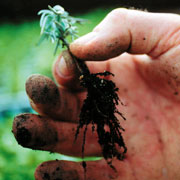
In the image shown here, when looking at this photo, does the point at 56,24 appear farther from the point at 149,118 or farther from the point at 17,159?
the point at 17,159

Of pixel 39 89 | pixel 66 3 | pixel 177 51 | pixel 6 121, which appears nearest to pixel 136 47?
pixel 177 51

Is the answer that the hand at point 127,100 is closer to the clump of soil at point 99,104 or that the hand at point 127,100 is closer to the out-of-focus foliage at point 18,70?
the clump of soil at point 99,104

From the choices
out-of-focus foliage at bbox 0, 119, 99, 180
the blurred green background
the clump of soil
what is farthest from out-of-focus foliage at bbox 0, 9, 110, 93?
the clump of soil

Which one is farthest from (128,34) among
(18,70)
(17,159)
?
(18,70)

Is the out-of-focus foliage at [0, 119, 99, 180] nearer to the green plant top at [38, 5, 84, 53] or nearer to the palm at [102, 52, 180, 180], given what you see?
the palm at [102, 52, 180, 180]

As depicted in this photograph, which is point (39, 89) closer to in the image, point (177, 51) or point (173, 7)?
point (177, 51)
